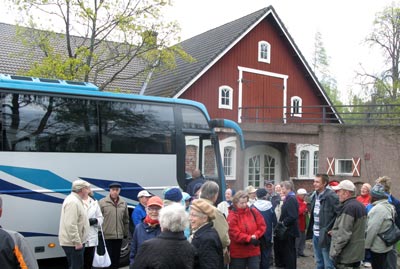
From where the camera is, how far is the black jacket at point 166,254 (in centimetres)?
363

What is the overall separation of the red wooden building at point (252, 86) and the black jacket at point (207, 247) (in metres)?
15.4

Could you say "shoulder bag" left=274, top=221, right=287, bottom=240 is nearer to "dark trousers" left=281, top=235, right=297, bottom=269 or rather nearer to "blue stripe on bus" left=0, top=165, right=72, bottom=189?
"dark trousers" left=281, top=235, right=297, bottom=269

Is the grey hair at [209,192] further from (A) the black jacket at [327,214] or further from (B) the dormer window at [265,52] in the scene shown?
(B) the dormer window at [265,52]

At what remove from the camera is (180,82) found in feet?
67.0

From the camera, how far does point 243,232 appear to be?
6438 mm

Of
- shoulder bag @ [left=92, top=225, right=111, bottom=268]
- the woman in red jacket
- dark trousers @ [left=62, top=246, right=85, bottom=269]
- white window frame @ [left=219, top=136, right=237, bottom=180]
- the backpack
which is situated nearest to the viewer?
the woman in red jacket

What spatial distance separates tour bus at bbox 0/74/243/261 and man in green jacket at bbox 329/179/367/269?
3859mm

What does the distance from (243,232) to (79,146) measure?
12.3 feet

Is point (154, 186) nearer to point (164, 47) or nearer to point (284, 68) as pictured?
point (164, 47)

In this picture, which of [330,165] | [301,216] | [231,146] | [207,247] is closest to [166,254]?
[207,247]

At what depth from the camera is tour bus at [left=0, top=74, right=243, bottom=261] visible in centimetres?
792

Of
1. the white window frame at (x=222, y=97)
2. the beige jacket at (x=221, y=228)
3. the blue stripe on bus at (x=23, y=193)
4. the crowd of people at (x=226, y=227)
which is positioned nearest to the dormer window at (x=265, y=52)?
the white window frame at (x=222, y=97)

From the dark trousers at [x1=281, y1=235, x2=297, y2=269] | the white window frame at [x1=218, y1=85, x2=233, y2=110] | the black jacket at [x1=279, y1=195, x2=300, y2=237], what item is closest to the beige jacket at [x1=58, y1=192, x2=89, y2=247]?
the black jacket at [x1=279, y1=195, x2=300, y2=237]

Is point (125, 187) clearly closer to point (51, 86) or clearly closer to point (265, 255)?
point (51, 86)
